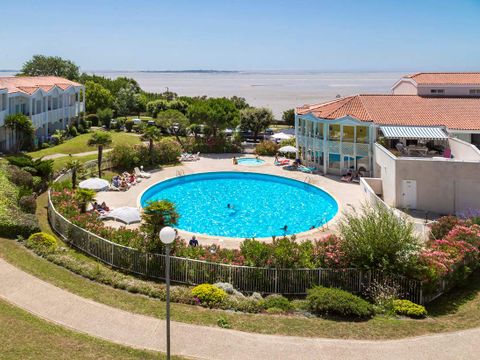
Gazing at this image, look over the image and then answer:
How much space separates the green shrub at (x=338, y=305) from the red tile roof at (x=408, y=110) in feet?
81.4

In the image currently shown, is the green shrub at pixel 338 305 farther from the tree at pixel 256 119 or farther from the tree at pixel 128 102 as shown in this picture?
the tree at pixel 128 102

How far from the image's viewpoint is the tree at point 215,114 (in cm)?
4875

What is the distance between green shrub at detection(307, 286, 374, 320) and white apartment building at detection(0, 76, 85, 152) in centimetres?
3576

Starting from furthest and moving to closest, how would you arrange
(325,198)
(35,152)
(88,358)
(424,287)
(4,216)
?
(35,152)
(325,198)
(4,216)
(424,287)
(88,358)

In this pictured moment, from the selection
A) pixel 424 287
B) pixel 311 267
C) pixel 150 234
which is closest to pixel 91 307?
pixel 150 234

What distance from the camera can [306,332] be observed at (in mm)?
14562

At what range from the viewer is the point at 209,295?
1686cm

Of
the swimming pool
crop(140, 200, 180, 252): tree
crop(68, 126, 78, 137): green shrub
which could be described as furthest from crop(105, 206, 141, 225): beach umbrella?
crop(68, 126, 78, 137): green shrub

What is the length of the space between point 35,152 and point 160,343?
36.9 m

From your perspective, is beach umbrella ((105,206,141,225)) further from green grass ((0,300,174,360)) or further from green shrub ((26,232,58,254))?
green grass ((0,300,174,360))

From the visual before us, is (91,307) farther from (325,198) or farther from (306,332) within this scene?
(325,198)

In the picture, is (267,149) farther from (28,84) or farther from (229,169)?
(28,84)

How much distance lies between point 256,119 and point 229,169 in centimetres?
1375

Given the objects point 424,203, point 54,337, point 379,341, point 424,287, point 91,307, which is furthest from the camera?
point 424,203
